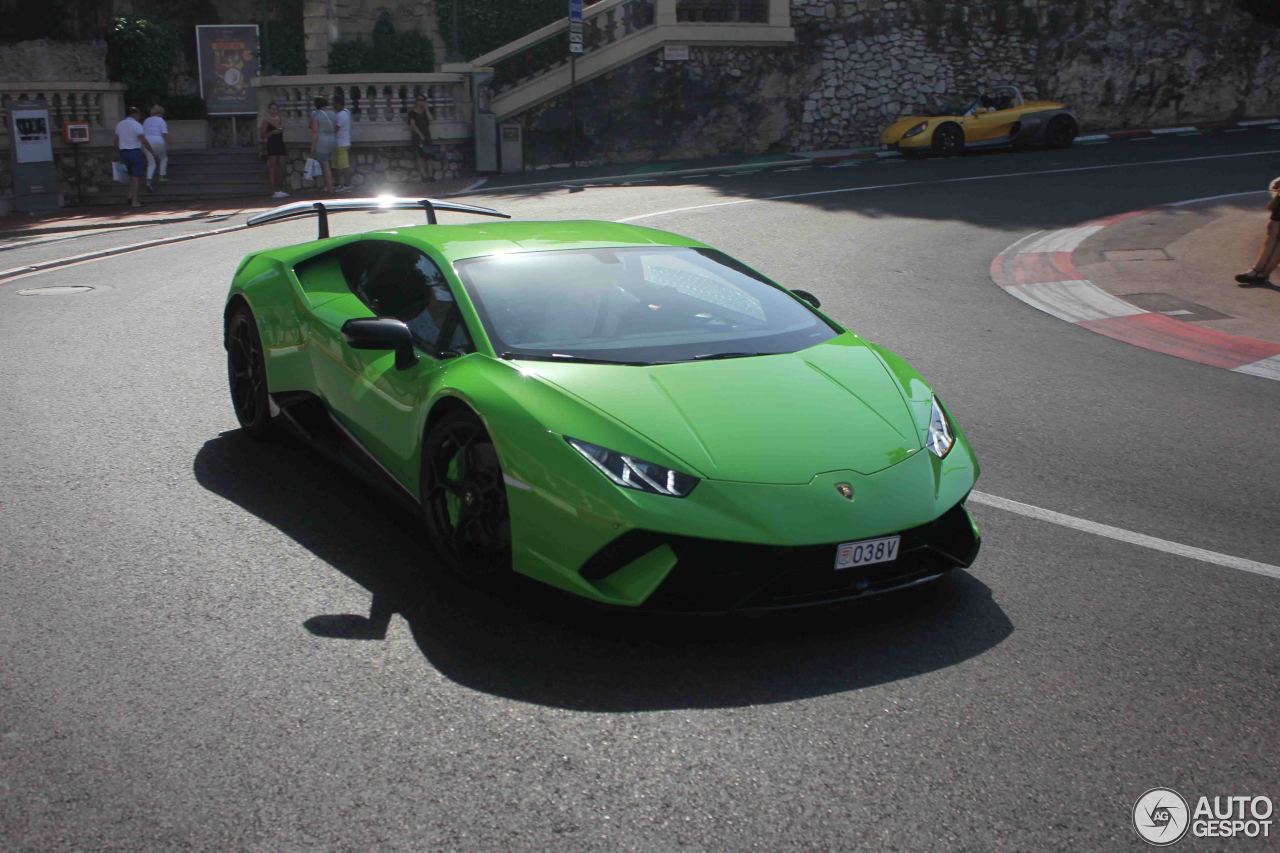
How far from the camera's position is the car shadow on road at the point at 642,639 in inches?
163

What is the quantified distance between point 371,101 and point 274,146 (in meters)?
2.57

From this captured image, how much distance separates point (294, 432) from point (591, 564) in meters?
2.76

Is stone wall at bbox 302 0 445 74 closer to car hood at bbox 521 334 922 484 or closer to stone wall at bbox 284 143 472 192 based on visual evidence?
stone wall at bbox 284 143 472 192

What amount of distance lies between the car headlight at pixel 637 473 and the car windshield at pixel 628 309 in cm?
72

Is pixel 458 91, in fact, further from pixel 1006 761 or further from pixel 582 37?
pixel 1006 761

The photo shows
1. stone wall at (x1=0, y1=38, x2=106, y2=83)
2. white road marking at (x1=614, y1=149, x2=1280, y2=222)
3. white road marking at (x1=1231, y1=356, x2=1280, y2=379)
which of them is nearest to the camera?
white road marking at (x1=1231, y1=356, x2=1280, y2=379)

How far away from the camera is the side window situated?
5.41 metres

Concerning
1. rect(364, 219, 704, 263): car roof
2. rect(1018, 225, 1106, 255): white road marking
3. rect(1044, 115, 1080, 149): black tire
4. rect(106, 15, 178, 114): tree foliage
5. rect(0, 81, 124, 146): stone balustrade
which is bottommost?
rect(1018, 225, 1106, 255): white road marking

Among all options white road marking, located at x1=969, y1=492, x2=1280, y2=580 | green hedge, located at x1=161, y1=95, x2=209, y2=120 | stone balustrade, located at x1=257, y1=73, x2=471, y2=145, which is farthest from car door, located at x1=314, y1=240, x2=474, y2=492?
green hedge, located at x1=161, y1=95, x2=209, y2=120

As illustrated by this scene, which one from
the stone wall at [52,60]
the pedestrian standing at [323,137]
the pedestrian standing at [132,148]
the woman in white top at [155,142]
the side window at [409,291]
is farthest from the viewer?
the stone wall at [52,60]

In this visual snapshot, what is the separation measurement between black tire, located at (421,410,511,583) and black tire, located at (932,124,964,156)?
23397 millimetres

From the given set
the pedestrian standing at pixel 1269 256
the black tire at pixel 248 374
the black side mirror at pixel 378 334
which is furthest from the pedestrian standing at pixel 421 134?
the black side mirror at pixel 378 334

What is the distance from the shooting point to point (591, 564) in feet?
14.2

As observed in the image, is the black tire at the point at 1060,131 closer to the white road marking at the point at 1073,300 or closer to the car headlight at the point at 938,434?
the white road marking at the point at 1073,300
